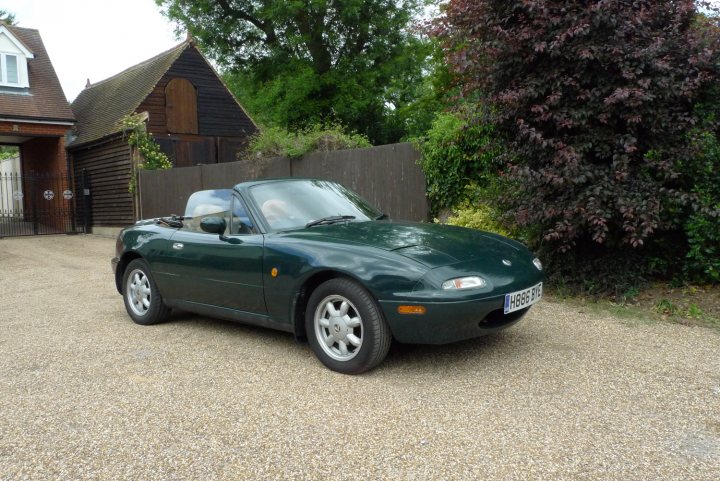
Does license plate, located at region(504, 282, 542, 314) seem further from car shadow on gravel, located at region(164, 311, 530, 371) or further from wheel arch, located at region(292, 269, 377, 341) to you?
wheel arch, located at region(292, 269, 377, 341)

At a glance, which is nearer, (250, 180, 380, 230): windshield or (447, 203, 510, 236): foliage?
(250, 180, 380, 230): windshield

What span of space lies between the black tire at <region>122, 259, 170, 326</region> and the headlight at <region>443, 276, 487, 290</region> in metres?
3.08

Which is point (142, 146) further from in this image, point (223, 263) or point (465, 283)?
point (465, 283)

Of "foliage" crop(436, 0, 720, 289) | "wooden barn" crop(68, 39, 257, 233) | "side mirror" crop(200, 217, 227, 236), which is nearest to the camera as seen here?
"side mirror" crop(200, 217, 227, 236)

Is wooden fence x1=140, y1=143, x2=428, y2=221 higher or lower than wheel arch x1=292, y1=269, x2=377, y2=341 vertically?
higher

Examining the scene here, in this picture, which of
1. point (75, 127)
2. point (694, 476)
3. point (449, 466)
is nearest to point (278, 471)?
point (449, 466)

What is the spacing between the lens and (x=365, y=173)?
1008cm

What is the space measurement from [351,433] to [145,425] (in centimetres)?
119

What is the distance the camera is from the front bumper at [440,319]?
3621 mm

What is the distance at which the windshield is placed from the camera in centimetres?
473

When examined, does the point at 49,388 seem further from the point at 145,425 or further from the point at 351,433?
the point at 351,433

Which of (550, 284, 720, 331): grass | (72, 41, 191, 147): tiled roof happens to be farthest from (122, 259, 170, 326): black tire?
(72, 41, 191, 147): tiled roof

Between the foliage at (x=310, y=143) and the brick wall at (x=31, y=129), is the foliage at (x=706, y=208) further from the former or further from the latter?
the brick wall at (x=31, y=129)

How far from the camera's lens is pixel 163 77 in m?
19.1
